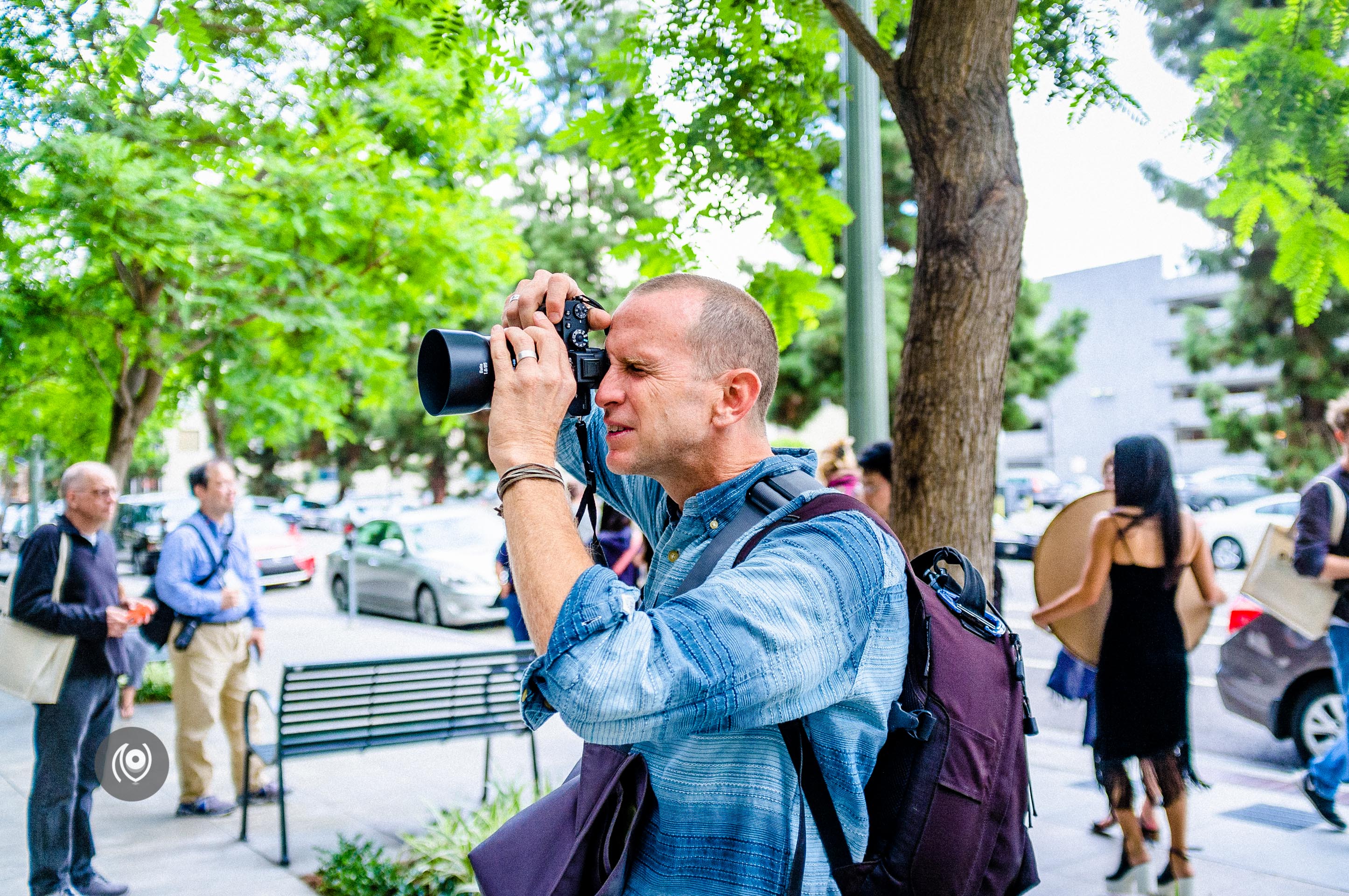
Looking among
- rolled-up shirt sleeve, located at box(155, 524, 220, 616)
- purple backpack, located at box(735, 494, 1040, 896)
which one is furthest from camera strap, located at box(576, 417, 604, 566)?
rolled-up shirt sleeve, located at box(155, 524, 220, 616)

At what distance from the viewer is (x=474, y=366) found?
5.12 feet

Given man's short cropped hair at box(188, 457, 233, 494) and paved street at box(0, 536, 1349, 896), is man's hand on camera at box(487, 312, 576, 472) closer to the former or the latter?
paved street at box(0, 536, 1349, 896)

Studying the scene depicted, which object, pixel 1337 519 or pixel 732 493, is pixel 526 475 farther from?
pixel 1337 519

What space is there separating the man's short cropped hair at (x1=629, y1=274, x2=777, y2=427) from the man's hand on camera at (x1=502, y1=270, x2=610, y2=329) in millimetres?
91

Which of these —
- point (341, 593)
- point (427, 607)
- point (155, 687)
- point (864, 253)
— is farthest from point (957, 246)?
point (341, 593)

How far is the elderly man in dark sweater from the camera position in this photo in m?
4.36

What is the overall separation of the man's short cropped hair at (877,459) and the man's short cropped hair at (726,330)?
3325 mm

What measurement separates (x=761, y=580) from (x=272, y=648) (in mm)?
12197

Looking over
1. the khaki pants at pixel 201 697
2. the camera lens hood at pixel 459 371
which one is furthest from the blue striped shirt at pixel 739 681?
the khaki pants at pixel 201 697

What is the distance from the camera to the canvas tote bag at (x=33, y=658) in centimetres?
443

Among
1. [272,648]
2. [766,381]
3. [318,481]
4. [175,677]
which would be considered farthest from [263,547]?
[318,481]

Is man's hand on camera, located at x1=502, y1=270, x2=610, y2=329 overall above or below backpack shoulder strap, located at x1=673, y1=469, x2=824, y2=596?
above

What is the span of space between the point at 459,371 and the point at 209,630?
4.97 meters

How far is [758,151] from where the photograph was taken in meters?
4.18
